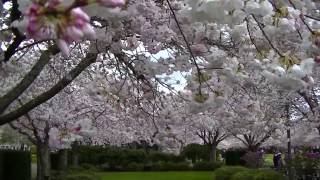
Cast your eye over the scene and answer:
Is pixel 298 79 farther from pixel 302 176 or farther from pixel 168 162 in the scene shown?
pixel 168 162

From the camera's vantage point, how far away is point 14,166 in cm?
1891

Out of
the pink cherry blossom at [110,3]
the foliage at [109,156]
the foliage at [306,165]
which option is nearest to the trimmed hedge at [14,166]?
the foliage at [306,165]

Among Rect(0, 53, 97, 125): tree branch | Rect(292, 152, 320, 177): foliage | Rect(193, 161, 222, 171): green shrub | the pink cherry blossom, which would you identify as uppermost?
Rect(0, 53, 97, 125): tree branch

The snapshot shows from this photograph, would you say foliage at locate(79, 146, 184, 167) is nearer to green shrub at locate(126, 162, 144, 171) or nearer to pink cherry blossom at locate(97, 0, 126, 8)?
green shrub at locate(126, 162, 144, 171)

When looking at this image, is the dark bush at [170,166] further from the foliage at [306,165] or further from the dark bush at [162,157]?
the foliage at [306,165]

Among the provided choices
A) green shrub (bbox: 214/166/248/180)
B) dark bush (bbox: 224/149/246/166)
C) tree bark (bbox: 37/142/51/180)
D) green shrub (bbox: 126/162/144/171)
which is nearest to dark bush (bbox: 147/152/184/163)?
green shrub (bbox: 126/162/144/171)

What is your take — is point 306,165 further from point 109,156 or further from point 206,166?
point 109,156

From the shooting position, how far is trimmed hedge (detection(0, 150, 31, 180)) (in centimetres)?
1869

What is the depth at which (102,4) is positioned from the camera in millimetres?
1672

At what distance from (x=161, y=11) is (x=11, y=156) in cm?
1482

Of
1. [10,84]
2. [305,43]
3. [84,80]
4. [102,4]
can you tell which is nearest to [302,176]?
[84,80]

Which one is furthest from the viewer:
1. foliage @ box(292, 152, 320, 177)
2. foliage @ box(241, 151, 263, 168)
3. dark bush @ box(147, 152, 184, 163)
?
Answer: dark bush @ box(147, 152, 184, 163)

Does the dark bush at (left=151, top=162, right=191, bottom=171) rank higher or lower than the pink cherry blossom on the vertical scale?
lower

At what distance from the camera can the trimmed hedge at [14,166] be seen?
61.3 ft
